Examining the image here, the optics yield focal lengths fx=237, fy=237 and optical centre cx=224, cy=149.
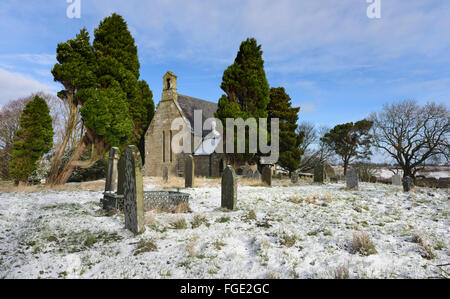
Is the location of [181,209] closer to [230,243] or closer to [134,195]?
[134,195]

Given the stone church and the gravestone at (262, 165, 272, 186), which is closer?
the gravestone at (262, 165, 272, 186)

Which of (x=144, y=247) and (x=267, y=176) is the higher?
(x=267, y=176)

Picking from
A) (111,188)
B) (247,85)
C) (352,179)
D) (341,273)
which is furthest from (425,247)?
(247,85)

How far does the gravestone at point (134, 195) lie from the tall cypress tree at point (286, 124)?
18748 mm

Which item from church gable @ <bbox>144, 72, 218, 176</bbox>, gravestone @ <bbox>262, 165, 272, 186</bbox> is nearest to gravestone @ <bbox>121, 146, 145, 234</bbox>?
gravestone @ <bbox>262, 165, 272, 186</bbox>

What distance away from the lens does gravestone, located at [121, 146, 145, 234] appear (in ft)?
15.9

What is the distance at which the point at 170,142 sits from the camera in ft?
74.1

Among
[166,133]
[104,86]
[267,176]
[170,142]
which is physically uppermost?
[104,86]

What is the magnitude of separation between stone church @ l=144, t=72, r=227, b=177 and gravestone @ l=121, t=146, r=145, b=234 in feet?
50.4

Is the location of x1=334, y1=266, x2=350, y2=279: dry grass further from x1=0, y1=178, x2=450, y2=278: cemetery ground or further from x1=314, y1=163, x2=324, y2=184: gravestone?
x1=314, y1=163, x2=324, y2=184: gravestone

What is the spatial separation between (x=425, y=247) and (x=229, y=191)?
14.4ft
